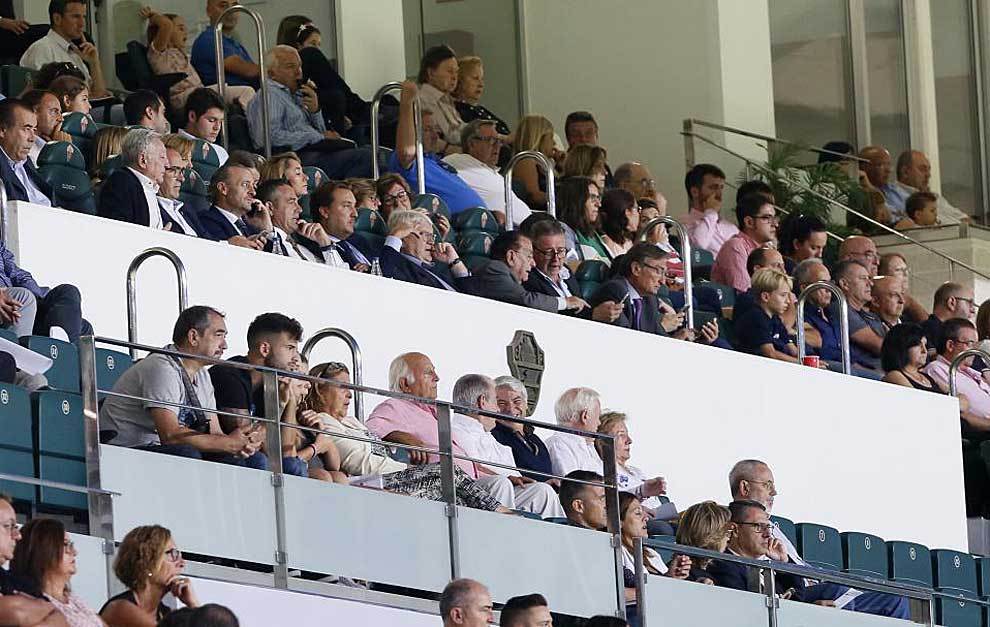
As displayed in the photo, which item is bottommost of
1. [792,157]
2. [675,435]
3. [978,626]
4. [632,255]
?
[978,626]

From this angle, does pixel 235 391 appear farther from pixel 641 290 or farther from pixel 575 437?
pixel 641 290

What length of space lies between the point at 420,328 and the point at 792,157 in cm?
631

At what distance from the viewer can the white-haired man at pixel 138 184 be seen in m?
9.06

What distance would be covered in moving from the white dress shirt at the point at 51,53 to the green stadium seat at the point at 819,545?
13.2 feet

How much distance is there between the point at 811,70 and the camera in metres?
17.4

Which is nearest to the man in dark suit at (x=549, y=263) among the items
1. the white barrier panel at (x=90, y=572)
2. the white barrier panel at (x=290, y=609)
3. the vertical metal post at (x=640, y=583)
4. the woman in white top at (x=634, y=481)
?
the woman in white top at (x=634, y=481)

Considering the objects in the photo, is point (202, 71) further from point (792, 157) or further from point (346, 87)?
point (792, 157)

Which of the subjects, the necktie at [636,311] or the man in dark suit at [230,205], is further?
the necktie at [636,311]

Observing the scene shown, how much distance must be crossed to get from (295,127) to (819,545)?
3485mm

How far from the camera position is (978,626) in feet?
33.2

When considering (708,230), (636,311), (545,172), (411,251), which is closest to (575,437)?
(411,251)

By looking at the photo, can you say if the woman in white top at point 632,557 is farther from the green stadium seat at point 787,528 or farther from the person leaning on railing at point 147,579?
the person leaning on railing at point 147,579

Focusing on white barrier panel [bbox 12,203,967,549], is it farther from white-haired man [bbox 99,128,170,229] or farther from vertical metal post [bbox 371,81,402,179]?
vertical metal post [bbox 371,81,402,179]

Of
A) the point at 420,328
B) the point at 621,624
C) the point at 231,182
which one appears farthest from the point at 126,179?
the point at 621,624
